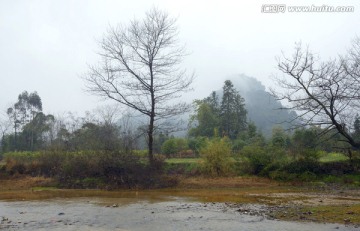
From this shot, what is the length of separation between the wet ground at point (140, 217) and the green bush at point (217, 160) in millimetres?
9910

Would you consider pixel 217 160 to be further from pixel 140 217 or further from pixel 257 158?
pixel 140 217

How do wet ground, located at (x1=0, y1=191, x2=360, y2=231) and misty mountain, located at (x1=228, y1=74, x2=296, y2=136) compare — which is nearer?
wet ground, located at (x1=0, y1=191, x2=360, y2=231)

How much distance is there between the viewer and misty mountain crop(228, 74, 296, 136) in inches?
4017

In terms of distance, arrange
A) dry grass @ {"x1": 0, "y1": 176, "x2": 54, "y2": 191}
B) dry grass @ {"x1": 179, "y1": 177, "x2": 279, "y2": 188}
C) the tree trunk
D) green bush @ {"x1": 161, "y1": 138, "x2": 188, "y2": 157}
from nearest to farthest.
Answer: dry grass @ {"x1": 179, "y1": 177, "x2": 279, "y2": 188} → dry grass @ {"x1": 0, "y1": 176, "x2": 54, "y2": 191} → the tree trunk → green bush @ {"x1": 161, "y1": 138, "x2": 188, "y2": 157}

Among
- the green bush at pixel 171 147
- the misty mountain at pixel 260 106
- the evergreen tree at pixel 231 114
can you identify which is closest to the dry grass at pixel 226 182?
the green bush at pixel 171 147

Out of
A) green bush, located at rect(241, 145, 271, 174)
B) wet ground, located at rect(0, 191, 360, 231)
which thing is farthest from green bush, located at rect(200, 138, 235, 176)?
wet ground, located at rect(0, 191, 360, 231)

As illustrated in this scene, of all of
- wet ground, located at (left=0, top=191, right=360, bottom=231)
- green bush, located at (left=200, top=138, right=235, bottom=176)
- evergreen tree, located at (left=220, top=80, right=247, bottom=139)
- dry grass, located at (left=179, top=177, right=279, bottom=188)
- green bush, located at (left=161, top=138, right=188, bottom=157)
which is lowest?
wet ground, located at (left=0, top=191, right=360, bottom=231)

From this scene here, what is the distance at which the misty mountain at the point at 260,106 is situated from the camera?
4017 inches

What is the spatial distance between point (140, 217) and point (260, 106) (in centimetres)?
12805

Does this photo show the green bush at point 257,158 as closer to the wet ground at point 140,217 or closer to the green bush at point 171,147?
the green bush at point 171,147

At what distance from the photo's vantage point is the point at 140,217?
39.4 feet

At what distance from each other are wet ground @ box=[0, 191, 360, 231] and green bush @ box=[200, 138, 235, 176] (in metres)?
9.91

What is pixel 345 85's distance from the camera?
16.6m

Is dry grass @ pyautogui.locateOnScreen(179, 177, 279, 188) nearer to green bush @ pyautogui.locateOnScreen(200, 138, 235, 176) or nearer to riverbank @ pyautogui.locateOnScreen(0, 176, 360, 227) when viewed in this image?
riverbank @ pyautogui.locateOnScreen(0, 176, 360, 227)
